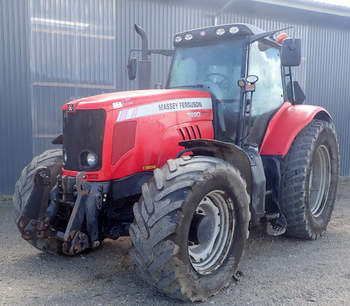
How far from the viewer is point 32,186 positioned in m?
3.74

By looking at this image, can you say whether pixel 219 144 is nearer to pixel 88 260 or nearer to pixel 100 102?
pixel 100 102

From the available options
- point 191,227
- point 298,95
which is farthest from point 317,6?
point 191,227

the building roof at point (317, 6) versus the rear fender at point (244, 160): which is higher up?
the building roof at point (317, 6)

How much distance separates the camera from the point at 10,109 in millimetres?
7121

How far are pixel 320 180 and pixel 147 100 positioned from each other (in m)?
2.95

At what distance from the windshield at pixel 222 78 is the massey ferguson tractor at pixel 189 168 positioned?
0.01m

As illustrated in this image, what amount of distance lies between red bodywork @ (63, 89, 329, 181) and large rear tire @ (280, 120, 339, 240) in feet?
3.58

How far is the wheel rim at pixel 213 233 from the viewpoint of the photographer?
3.18m

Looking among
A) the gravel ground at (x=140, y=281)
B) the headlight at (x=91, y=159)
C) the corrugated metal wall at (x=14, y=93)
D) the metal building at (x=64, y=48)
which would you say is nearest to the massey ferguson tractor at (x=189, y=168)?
the headlight at (x=91, y=159)

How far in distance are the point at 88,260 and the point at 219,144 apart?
185 centimetres

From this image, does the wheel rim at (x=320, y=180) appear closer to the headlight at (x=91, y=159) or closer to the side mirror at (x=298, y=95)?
the side mirror at (x=298, y=95)

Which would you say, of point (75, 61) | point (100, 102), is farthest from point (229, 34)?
point (75, 61)

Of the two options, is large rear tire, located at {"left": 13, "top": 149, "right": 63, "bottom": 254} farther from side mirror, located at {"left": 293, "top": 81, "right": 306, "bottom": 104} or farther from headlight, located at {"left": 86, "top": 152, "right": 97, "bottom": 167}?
side mirror, located at {"left": 293, "top": 81, "right": 306, "bottom": 104}

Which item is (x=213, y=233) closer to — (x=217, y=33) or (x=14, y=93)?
(x=217, y=33)
